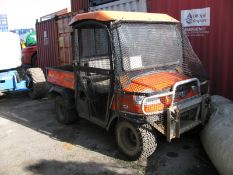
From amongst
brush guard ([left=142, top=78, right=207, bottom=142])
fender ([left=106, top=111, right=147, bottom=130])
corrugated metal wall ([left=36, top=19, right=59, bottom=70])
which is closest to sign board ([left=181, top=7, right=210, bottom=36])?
brush guard ([left=142, top=78, right=207, bottom=142])

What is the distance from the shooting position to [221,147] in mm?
4098

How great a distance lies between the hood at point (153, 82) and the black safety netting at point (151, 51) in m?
0.07

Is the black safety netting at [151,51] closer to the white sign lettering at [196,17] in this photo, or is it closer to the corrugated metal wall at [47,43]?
the white sign lettering at [196,17]

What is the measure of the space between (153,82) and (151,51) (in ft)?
2.11

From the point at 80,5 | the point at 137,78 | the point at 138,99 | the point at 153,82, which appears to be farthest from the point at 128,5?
the point at 138,99

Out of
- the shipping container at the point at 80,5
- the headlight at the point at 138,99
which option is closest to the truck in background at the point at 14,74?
the shipping container at the point at 80,5

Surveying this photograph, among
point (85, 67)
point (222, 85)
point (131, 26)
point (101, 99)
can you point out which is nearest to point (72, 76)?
point (85, 67)

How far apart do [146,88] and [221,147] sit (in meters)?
1.27

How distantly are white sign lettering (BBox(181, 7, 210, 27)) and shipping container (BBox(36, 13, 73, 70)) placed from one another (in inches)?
157

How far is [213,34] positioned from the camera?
20.1ft

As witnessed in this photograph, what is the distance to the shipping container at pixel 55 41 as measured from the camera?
9.88m

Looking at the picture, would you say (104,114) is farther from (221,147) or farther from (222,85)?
(222,85)

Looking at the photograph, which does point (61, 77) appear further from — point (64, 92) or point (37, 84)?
point (37, 84)

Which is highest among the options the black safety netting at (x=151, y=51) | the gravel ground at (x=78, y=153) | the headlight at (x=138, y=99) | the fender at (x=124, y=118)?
the black safety netting at (x=151, y=51)
